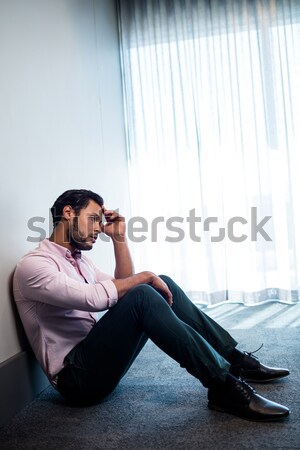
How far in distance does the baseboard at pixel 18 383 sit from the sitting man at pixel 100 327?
0.10 meters

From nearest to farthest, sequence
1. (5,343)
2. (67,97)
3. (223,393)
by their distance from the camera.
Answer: (223,393), (5,343), (67,97)

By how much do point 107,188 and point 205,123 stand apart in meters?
0.93

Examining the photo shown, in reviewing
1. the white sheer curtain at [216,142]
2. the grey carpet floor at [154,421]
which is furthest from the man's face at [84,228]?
the white sheer curtain at [216,142]

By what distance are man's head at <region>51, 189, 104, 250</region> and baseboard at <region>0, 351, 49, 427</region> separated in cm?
46

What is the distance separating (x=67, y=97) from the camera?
252cm

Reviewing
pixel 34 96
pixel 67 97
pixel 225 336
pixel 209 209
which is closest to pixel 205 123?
pixel 209 209

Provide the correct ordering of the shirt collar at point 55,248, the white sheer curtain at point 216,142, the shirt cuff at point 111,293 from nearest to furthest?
the shirt cuff at point 111,293 → the shirt collar at point 55,248 → the white sheer curtain at point 216,142

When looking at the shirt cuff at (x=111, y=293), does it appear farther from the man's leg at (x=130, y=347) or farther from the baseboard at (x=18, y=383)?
the baseboard at (x=18, y=383)

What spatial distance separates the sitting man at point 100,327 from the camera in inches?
60.9

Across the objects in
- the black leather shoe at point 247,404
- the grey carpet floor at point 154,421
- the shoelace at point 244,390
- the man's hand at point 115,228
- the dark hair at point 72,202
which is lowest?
the grey carpet floor at point 154,421

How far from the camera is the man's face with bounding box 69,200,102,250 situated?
1.82 m

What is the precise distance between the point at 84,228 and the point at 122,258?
1.05 ft

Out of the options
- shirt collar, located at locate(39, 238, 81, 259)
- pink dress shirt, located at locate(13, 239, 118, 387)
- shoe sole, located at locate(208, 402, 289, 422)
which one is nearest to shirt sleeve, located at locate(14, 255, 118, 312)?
pink dress shirt, located at locate(13, 239, 118, 387)

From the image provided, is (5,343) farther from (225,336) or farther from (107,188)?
(107,188)
